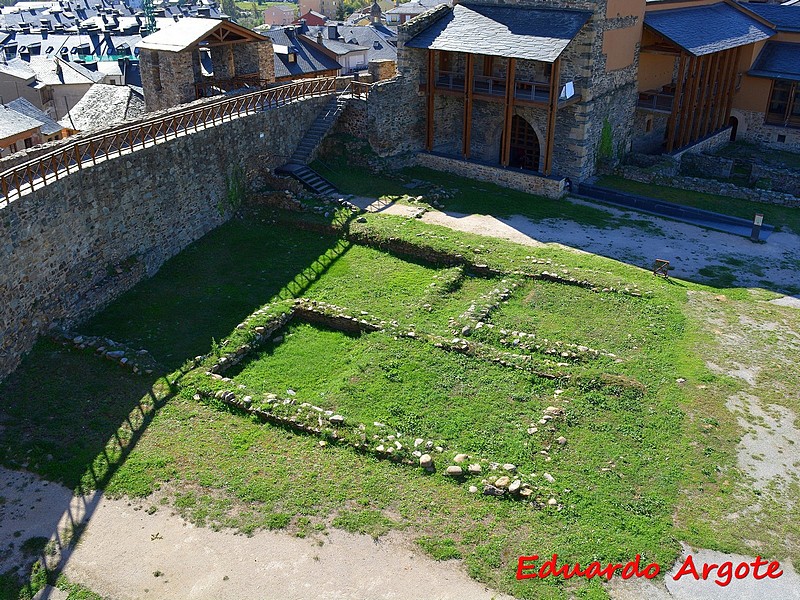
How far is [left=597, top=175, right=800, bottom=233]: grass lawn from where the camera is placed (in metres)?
27.1

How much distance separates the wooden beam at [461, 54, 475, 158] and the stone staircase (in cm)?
526

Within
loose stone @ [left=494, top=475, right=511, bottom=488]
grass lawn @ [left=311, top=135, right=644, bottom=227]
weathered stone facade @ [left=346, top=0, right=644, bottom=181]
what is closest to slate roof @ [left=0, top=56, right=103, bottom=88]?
grass lawn @ [left=311, top=135, right=644, bottom=227]

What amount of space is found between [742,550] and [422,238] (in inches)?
543

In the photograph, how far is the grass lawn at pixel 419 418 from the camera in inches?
480

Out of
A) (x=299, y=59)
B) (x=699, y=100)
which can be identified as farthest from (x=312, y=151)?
(x=299, y=59)

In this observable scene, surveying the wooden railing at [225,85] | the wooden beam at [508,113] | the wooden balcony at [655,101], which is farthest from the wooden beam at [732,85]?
the wooden railing at [225,85]

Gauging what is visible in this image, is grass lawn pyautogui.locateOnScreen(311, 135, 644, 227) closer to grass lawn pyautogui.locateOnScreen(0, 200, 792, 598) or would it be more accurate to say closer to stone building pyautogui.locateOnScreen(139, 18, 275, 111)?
grass lawn pyautogui.locateOnScreen(0, 200, 792, 598)

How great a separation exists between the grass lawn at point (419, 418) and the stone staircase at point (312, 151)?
643 centimetres

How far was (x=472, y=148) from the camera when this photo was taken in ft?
109

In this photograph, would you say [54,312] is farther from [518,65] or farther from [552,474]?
[518,65]

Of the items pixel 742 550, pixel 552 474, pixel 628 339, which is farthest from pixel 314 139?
pixel 742 550

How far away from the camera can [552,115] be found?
92.8ft

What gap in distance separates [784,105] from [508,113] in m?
18.1

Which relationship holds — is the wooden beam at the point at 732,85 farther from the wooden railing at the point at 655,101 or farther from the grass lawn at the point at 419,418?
the grass lawn at the point at 419,418
